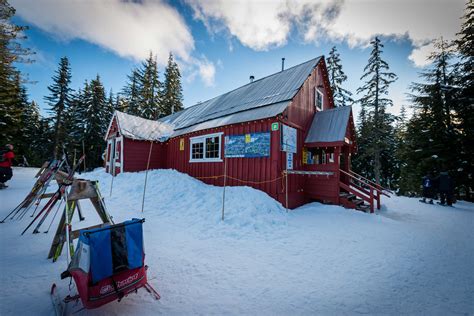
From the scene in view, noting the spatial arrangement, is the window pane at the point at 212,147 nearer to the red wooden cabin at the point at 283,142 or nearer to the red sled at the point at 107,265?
the red wooden cabin at the point at 283,142

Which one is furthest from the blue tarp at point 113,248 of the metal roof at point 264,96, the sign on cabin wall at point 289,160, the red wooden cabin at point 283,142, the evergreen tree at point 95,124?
the evergreen tree at point 95,124

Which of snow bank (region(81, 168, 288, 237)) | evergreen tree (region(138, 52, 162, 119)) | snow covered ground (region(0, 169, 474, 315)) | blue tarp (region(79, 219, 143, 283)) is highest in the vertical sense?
evergreen tree (region(138, 52, 162, 119))

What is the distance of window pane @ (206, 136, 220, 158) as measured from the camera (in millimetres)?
10508

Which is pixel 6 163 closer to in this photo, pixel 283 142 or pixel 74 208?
pixel 74 208

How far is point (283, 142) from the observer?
805 centimetres

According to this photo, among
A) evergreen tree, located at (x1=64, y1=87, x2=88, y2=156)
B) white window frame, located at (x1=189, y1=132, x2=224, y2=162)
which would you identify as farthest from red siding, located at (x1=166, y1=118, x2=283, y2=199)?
evergreen tree, located at (x1=64, y1=87, x2=88, y2=156)

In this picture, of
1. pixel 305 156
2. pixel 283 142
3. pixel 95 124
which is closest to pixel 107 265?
pixel 283 142

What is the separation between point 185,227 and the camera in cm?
577

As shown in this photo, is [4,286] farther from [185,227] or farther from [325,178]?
[325,178]

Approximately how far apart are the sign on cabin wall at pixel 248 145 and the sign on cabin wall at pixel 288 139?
1.99 ft

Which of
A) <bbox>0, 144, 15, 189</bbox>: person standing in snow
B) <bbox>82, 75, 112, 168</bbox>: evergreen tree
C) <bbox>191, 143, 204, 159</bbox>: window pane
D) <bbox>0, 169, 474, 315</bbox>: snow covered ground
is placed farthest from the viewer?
<bbox>82, 75, 112, 168</bbox>: evergreen tree

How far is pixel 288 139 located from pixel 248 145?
175 centimetres

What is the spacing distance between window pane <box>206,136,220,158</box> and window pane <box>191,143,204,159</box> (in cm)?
63

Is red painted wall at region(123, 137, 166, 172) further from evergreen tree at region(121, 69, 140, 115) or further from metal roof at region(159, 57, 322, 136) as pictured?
evergreen tree at region(121, 69, 140, 115)
